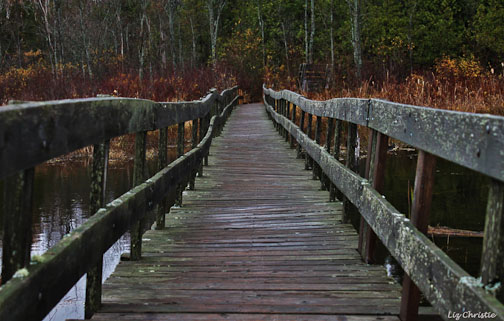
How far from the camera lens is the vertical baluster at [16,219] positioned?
1.74 metres

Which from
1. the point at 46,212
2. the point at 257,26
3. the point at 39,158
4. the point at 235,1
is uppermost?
the point at 235,1

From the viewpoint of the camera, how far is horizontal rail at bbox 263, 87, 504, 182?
5.52ft

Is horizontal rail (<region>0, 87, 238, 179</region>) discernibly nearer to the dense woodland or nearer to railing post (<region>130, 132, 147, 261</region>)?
railing post (<region>130, 132, 147, 261</region>)

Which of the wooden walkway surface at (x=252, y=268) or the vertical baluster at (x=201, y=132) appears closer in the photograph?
the wooden walkway surface at (x=252, y=268)

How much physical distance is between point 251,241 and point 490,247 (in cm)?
276

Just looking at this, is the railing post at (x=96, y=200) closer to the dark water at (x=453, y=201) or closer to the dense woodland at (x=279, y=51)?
the dark water at (x=453, y=201)

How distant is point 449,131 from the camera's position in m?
2.07

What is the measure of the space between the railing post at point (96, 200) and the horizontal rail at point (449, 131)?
1.46 m

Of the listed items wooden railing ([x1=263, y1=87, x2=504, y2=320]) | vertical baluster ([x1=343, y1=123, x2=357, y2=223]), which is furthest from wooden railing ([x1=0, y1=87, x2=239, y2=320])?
vertical baluster ([x1=343, y1=123, x2=357, y2=223])

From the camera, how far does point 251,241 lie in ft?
14.3

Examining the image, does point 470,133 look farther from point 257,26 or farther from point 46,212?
point 257,26

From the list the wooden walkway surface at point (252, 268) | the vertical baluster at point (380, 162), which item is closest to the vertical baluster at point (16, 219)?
the wooden walkway surface at point (252, 268)

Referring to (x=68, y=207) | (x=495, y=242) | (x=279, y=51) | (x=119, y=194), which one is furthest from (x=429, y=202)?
(x=279, y=51)

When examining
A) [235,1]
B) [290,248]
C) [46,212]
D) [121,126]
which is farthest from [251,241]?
[235,1]
